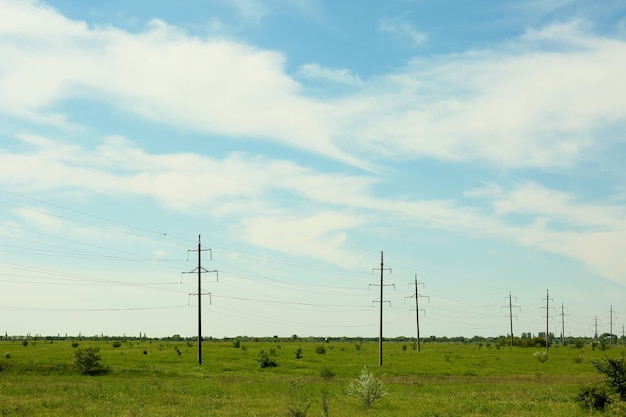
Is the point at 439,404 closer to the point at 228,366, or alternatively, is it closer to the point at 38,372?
the point at 228,366

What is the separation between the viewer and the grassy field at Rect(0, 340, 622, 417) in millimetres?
34312

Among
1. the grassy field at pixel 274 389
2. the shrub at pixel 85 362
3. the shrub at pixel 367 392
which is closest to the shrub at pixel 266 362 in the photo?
the grassy field at pixel 274 389

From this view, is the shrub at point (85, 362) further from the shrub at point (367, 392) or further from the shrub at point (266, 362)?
the shrub at point (367, 392)

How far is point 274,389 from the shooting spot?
4691 cm

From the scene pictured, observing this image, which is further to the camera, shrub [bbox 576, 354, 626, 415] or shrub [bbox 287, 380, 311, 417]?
shrub [bbox 287, 380, 311, 417]

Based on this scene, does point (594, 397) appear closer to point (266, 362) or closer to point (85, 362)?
point (266, 362)

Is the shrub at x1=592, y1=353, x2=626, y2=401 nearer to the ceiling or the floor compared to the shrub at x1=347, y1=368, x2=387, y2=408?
nearer to the ceiling

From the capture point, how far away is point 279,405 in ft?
122

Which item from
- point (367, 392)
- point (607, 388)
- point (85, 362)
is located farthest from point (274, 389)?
point (85, 362)

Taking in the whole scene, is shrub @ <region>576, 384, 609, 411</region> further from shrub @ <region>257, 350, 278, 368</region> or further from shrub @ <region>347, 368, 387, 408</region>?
shrub @ <region>257, 350, 278, 368</region>

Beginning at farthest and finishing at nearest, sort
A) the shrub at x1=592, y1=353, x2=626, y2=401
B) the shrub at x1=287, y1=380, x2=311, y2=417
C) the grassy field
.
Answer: the grassy field → the shrub at x1=287, y1=380, x2=311, y2=417 → the shrub at x1=592, y1=353, x2=626, y2=401

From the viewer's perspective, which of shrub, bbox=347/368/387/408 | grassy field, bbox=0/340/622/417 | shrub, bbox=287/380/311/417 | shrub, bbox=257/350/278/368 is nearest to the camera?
shrub, bbox=287/380/311/417

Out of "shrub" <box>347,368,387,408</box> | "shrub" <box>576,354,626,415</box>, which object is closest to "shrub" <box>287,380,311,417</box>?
"shrub" <box>347,368,387,408</box>

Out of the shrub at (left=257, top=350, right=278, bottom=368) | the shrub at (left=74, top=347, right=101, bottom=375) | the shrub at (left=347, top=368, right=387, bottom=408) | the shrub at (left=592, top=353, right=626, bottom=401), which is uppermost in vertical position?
the shrub at (left=592, top=353, right=626, bottom=401)
